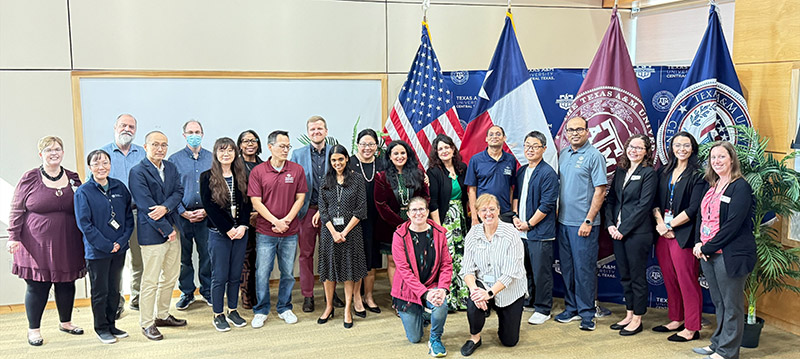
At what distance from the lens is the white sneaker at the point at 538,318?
457cm

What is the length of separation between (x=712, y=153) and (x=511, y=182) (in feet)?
4.78

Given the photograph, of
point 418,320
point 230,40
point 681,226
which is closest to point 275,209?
point 418,320

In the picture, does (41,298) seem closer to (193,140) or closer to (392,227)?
(193,140)

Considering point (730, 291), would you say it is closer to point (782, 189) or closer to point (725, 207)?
point (725, 207)

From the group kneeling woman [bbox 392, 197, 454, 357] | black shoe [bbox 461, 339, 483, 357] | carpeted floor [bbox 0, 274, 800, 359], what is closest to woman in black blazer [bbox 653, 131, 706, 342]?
carpeted floor [bbox 0, 274, 800, 359]

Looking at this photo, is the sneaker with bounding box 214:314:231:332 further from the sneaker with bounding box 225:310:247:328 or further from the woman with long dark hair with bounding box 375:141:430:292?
the woman with long dark hair with bounding box 375:141:430:292

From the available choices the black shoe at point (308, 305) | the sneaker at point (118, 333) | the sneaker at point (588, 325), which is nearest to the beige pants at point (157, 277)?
the sneaker at point (118, 333)

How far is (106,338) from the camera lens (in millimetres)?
4207

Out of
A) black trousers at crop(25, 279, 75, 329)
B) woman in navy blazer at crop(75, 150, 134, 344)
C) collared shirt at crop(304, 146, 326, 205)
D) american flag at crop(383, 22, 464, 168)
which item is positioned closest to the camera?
woman in navy blazer at crop(75, 150, 134, 344)

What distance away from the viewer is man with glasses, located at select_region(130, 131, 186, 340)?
4070 mm

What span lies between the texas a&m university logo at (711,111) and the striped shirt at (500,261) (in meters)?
1.74

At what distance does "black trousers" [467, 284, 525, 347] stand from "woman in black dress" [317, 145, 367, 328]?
3.18 feet

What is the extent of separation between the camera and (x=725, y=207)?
368 cm

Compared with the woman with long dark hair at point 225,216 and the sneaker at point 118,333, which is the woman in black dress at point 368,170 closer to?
the woman with long dark hair at point 225,216
